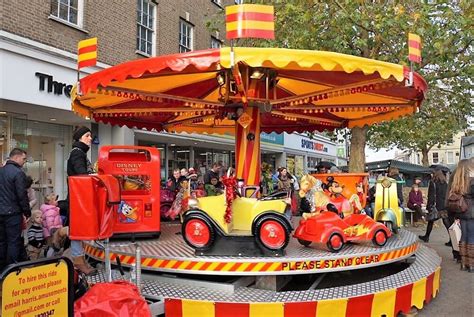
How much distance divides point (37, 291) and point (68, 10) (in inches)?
405

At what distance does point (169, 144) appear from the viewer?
1827 centimetres

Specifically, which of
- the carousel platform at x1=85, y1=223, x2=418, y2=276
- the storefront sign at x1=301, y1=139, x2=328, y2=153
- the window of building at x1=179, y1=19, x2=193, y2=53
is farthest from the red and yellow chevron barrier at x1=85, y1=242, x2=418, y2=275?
the storefront sign at x1=301, y1=139, x2=328, y2=153

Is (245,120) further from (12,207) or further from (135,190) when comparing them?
(12,207)

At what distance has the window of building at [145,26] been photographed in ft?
47.2

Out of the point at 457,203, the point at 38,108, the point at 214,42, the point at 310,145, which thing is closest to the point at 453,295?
the point at 457,203

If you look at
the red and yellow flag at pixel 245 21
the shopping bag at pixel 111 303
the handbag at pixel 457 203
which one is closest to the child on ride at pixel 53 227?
the shopping bag at pixel 111 303

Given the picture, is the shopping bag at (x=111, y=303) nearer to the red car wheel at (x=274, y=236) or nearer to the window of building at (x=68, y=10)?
the red car wheel at (x=274, y=236)

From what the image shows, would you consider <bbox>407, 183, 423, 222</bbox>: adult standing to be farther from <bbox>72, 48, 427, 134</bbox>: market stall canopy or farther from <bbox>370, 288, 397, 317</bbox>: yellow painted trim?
<bbox>370, 288, 397, 317</bbox>: yellow painted trim

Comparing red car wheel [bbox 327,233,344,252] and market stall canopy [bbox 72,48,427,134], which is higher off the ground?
market stall canopy [bbox 72,48,427,134]

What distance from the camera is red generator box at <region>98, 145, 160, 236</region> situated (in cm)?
678

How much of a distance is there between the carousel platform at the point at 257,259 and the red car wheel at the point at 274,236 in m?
0.16

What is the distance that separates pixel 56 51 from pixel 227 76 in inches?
246

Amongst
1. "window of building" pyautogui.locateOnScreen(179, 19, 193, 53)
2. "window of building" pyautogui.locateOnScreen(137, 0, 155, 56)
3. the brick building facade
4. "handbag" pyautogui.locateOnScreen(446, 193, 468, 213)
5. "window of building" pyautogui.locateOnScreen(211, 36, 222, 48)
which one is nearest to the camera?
"handbag" pyautogui.locateOnScreen(446, 193, 468, 213)

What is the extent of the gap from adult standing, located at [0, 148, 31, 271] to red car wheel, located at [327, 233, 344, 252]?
424 centimetres
